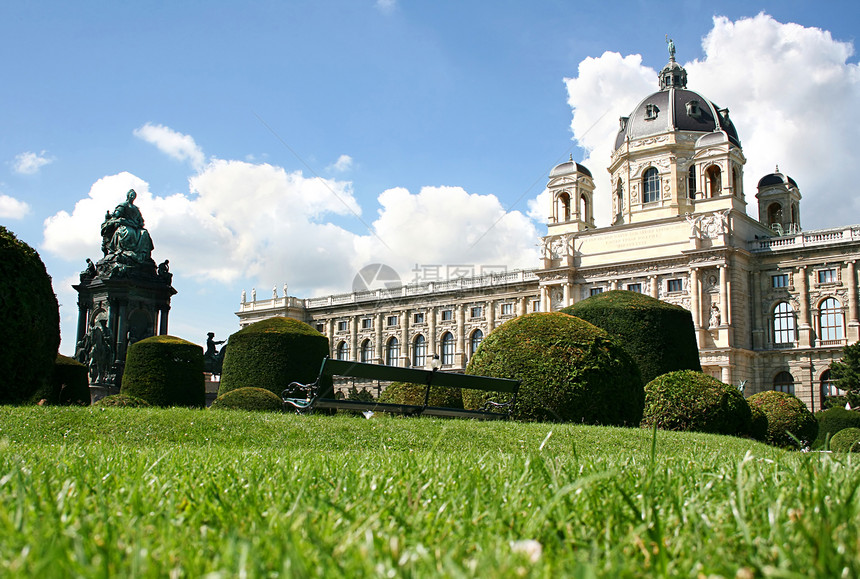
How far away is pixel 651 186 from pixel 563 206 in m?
6.45

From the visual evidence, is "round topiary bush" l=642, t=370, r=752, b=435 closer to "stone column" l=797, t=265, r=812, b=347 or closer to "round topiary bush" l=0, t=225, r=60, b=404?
"round topiary bush" l=0, t=225, r=60, b=404

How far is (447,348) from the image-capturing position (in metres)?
58.4

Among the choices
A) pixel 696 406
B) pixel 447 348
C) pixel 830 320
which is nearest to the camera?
pixel 696 406

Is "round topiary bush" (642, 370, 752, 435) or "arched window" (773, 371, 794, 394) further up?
"arched window" (773, 371, 794, 394)

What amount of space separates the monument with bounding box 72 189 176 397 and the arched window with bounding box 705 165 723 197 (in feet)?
119

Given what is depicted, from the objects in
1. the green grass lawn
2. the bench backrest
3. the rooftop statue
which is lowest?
the green grass lawn

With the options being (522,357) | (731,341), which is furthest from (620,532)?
(731,341)

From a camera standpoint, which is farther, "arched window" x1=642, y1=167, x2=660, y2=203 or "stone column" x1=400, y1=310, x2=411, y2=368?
"stone column" x1=400, y1=310, x2=411, y2=368

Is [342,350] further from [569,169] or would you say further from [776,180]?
[776,180]

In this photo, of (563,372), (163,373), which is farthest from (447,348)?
(563,372)

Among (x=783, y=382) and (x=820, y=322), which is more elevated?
(x=820, y=322)

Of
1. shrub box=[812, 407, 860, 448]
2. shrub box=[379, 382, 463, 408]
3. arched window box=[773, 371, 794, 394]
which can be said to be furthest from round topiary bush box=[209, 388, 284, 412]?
arched window box=[773, 371, 794, 394]

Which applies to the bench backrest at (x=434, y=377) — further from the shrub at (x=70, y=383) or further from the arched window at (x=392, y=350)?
the arched window at (x=392, y=350)

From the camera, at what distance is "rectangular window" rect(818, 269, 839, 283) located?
43125mm
